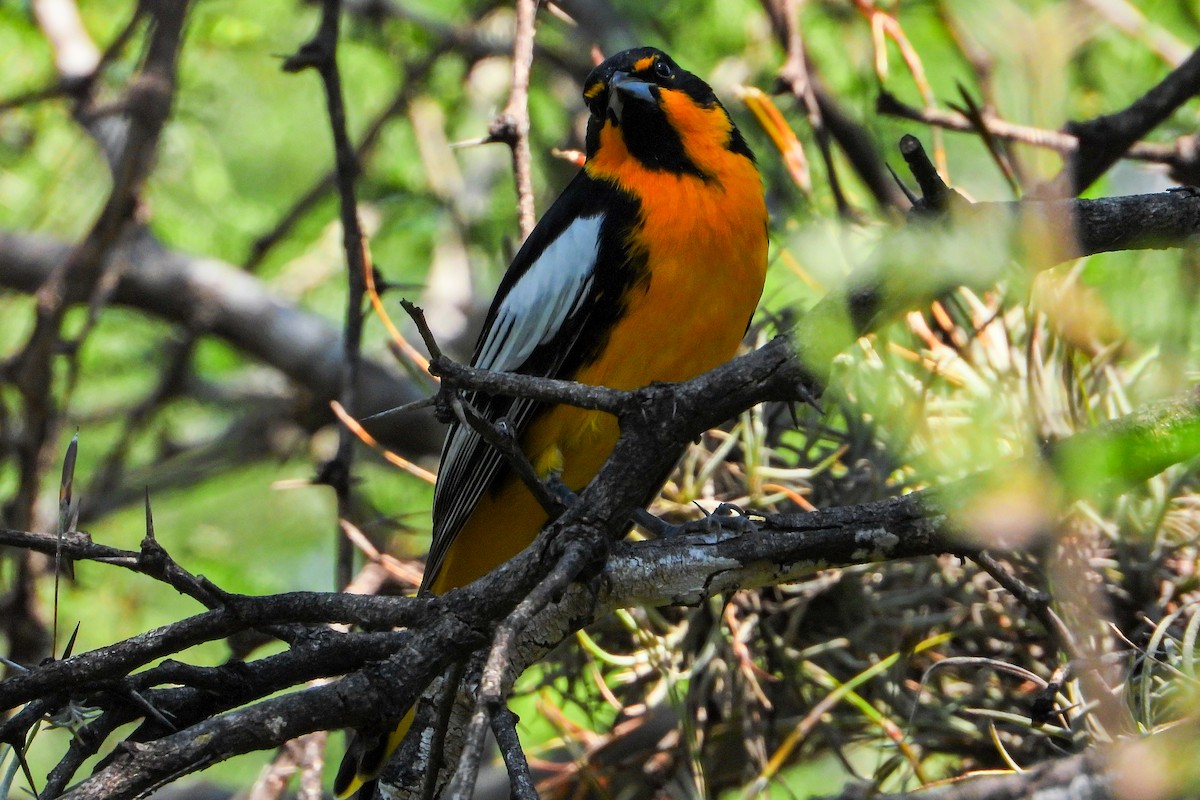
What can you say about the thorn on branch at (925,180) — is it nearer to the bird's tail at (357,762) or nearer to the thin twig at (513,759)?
the thin twig at (513,759)

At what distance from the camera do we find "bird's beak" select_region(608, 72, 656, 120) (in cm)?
298

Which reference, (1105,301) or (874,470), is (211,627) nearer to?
(874,470)

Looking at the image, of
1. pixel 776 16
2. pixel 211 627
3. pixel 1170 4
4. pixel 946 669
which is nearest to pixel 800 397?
pixel 211 627

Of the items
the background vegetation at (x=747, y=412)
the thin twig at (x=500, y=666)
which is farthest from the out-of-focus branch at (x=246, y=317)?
the thin twig at (x=500, y=666)

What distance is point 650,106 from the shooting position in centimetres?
299

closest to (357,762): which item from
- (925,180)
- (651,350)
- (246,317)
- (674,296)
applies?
(651,350)

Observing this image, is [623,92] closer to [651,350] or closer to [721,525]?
[651,350]

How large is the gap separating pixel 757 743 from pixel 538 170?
294 centimetres

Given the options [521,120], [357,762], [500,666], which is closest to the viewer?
[500,666]

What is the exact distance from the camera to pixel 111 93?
4.69 metres

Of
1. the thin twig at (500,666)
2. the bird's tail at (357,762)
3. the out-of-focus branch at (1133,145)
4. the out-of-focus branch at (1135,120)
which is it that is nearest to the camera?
the thin twig at (500,666)

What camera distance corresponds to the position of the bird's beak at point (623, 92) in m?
2.98

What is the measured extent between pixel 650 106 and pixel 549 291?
2.00 feet

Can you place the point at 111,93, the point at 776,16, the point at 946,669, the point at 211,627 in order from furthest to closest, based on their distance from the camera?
the point at 111,93 → the point at 776,16 → the point at 946,669 → the point at 211,627
